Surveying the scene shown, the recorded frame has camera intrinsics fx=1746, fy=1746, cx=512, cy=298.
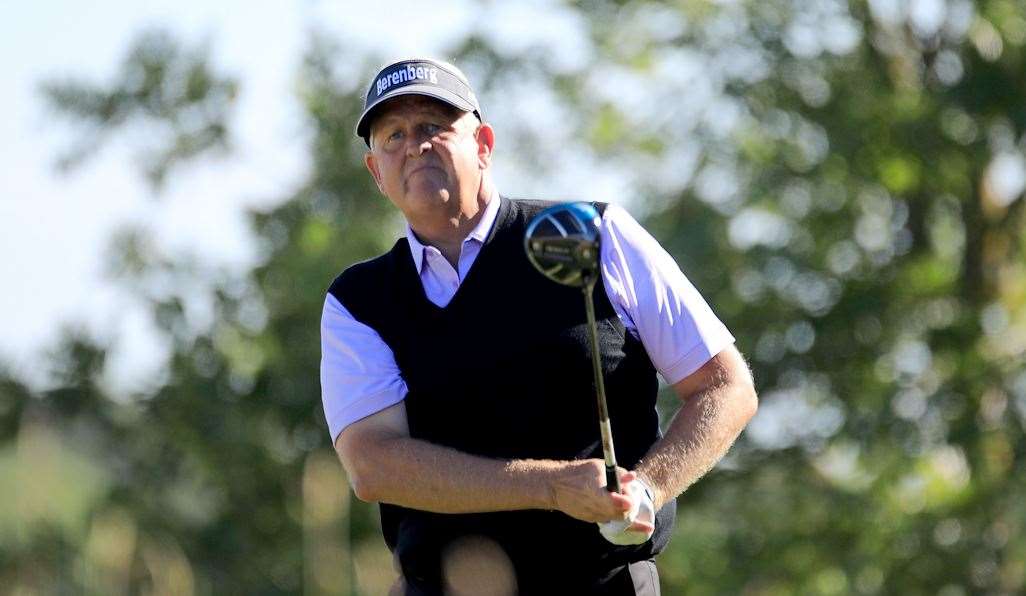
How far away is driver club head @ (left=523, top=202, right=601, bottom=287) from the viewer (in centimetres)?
423

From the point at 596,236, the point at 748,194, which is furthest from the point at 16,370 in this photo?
the point at 596,236

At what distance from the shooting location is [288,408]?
71.5 feet

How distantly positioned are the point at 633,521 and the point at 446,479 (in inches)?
21.0

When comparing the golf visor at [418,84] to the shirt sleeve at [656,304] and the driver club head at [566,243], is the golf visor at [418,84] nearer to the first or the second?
the shirt sleeve at [656,304]

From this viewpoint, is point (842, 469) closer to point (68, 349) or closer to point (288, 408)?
point (288, 408)

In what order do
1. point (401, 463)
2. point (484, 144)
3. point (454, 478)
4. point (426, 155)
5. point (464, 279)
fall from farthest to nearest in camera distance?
1. point (484, 144)
2. point (426, 155)
3. point (464, 279)
4. point (401, 463)
5. point (454, 478)

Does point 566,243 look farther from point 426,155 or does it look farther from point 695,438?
point 426,155

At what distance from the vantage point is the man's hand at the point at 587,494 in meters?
4.21

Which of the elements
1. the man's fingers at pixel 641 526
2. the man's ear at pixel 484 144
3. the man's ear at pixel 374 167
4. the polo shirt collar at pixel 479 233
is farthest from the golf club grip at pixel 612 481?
the man's ear at pixel 374 167

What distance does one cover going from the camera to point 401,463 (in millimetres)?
4602

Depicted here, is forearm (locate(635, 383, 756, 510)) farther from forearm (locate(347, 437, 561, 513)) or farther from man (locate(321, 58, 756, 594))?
forearm (locate(347, 437, 561, 513))

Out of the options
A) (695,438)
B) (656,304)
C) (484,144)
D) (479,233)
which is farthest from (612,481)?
(484,144)

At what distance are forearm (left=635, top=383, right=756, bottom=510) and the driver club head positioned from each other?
525mm

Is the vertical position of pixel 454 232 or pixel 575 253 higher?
pixel 454 232
